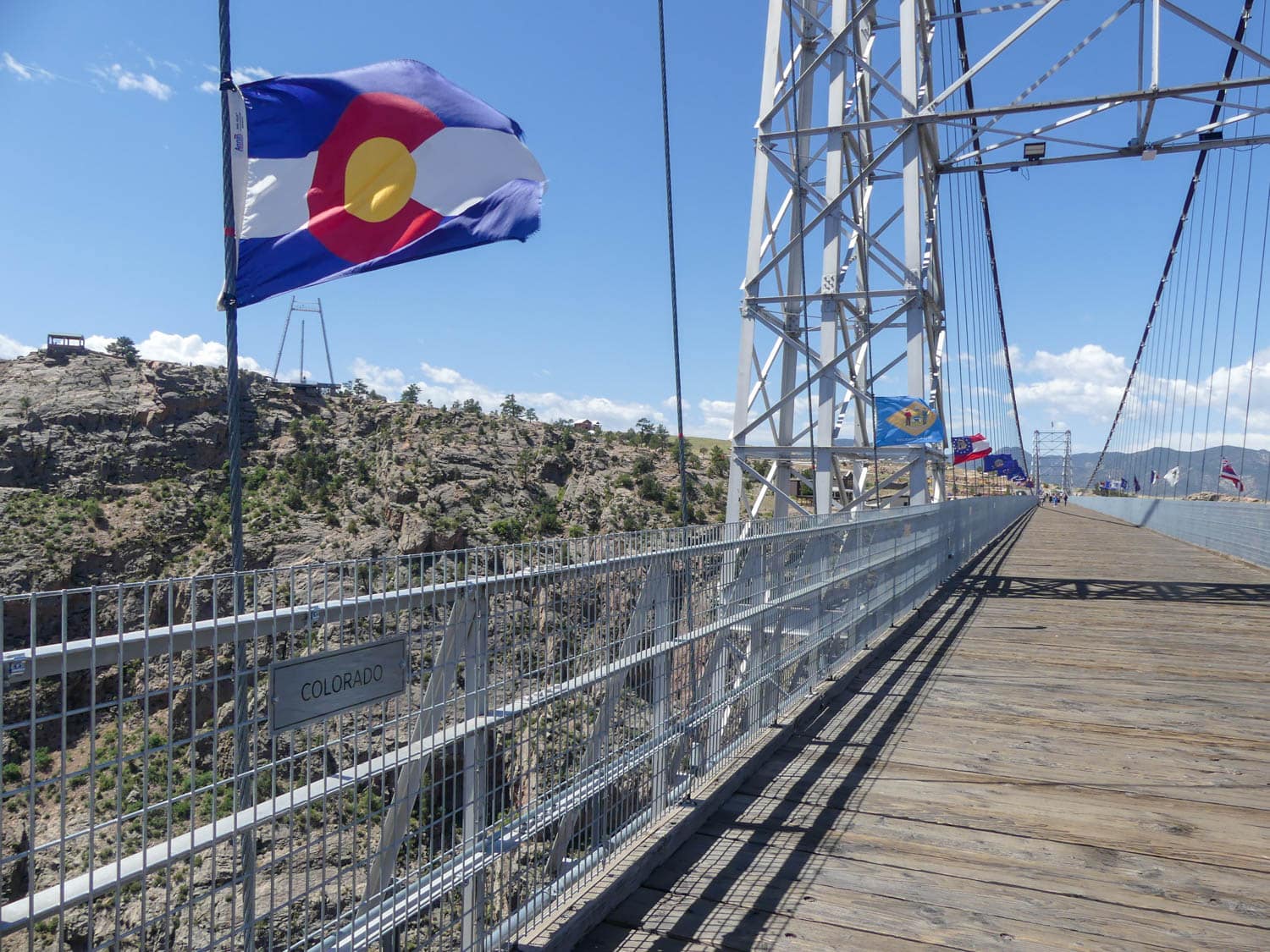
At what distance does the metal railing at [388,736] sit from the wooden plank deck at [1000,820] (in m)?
0.54

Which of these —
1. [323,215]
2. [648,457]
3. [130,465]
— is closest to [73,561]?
[130,465]

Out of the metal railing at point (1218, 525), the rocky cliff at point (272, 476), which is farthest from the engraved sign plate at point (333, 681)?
the rocky cliff at point (272, 476)

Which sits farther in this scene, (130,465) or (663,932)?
(130,465)

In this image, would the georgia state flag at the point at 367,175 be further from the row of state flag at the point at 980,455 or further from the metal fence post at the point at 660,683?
the row of state flag at the point at 980,455

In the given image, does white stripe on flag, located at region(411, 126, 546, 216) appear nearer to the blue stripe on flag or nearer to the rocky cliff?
the blue stripe on flag

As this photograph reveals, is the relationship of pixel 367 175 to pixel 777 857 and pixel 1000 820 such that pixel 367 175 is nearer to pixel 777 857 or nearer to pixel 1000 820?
pixel 777 857

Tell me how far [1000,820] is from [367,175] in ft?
15.4

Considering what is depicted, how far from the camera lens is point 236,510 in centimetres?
329

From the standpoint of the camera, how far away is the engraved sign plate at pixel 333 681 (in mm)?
2414

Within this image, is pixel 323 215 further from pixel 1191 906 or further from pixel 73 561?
pixel 73 561

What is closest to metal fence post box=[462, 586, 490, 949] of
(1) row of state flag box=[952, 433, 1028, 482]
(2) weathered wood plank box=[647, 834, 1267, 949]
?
(2) weathered wood plank box=[647, 834, 1267, 949]

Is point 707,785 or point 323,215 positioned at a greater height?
point 323,215

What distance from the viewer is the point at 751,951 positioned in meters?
3.56

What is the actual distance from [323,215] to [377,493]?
209ft
